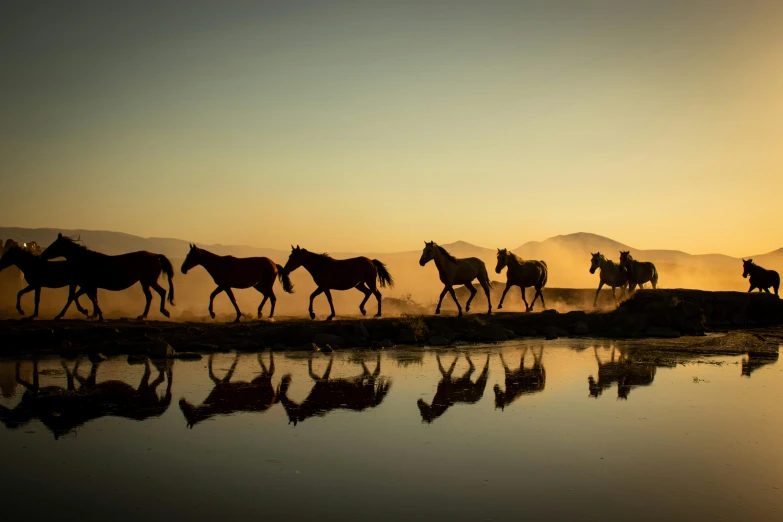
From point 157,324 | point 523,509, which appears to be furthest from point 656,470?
point 157,324

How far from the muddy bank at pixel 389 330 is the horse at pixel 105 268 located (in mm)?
1988

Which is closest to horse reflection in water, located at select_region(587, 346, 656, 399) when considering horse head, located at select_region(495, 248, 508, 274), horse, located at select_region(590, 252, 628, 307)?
horse head, located at select_region(495, 248, 508, 274)

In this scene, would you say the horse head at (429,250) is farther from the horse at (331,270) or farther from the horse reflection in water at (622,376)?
the horse reflection in water at (622,376)

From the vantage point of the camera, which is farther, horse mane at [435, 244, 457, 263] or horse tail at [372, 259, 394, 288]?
horse mane at [435, 244, 457, 263]

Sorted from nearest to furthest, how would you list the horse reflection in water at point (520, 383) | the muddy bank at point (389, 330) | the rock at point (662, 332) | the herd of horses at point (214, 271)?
the horse reflection in water at point (520, 383) → the muddy bank at point (389, 330) → the herd of horses at point (214, 271) → the rock at point (662, 332)

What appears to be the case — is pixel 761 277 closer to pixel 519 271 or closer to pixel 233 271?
pixel 519 271

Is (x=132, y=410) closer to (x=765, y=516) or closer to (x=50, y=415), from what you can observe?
(x=50, y=415)

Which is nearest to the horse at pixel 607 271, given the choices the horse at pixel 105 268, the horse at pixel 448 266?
the horse at pixel 448 266

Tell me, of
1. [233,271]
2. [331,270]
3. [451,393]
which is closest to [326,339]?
[331,270]

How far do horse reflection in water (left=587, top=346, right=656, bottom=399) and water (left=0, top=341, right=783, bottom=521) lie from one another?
161 millimetres

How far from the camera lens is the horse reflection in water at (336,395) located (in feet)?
40.3

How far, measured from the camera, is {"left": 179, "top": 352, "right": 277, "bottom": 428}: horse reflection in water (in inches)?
471

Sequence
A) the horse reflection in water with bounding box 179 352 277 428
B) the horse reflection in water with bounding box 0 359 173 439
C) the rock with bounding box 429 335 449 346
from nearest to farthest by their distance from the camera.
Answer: the horse reflection in water with bounding box 0 359 173 439 → the horse reflection in water with bounding box 179 352 277 428 → the rock with bounding box 429 335 449 346

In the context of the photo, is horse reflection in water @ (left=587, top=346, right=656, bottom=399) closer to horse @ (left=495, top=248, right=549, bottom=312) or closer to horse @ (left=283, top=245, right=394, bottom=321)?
horse @ (left=283, top=245, right=394, bottom=321)
